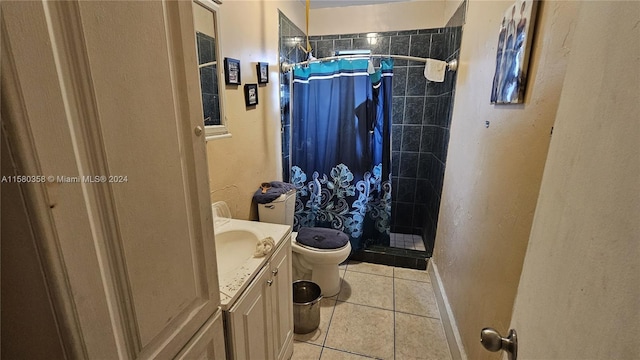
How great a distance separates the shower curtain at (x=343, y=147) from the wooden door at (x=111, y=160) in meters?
1.79

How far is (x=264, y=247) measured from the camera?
45.7 inches

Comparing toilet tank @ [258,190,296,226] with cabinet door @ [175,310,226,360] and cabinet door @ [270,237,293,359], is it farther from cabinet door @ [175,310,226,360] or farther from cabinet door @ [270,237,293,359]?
cabinet door @ [175,310,226,360]

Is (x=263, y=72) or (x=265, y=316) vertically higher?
(x=263, y=72)

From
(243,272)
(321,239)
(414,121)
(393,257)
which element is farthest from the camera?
(414,121)

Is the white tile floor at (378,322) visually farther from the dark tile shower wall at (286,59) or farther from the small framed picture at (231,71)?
the small framed picture at (231,71)

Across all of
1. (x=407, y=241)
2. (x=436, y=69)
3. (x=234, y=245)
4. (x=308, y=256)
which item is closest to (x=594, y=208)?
(x=234, y=245)

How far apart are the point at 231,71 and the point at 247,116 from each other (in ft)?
1.02

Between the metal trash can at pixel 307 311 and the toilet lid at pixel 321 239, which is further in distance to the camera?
the toilet lid at pixel 321 239

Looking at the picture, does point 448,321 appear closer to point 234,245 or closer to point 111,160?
point 234,245

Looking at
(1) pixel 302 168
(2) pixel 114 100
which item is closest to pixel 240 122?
(1) pixel 302 168

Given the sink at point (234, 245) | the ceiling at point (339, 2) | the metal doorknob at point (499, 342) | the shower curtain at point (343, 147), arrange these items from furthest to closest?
the ceiling at point (339, 2) → the shower curtain at point (343, 147) → the sink at point (234, 245) → the metal doorknob at point (499, 342)

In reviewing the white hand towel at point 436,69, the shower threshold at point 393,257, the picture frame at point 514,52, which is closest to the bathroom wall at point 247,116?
the shower threshold at point 393,257

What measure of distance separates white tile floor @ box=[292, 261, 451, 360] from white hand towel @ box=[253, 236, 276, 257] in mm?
879

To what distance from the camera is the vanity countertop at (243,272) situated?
2.98ft
